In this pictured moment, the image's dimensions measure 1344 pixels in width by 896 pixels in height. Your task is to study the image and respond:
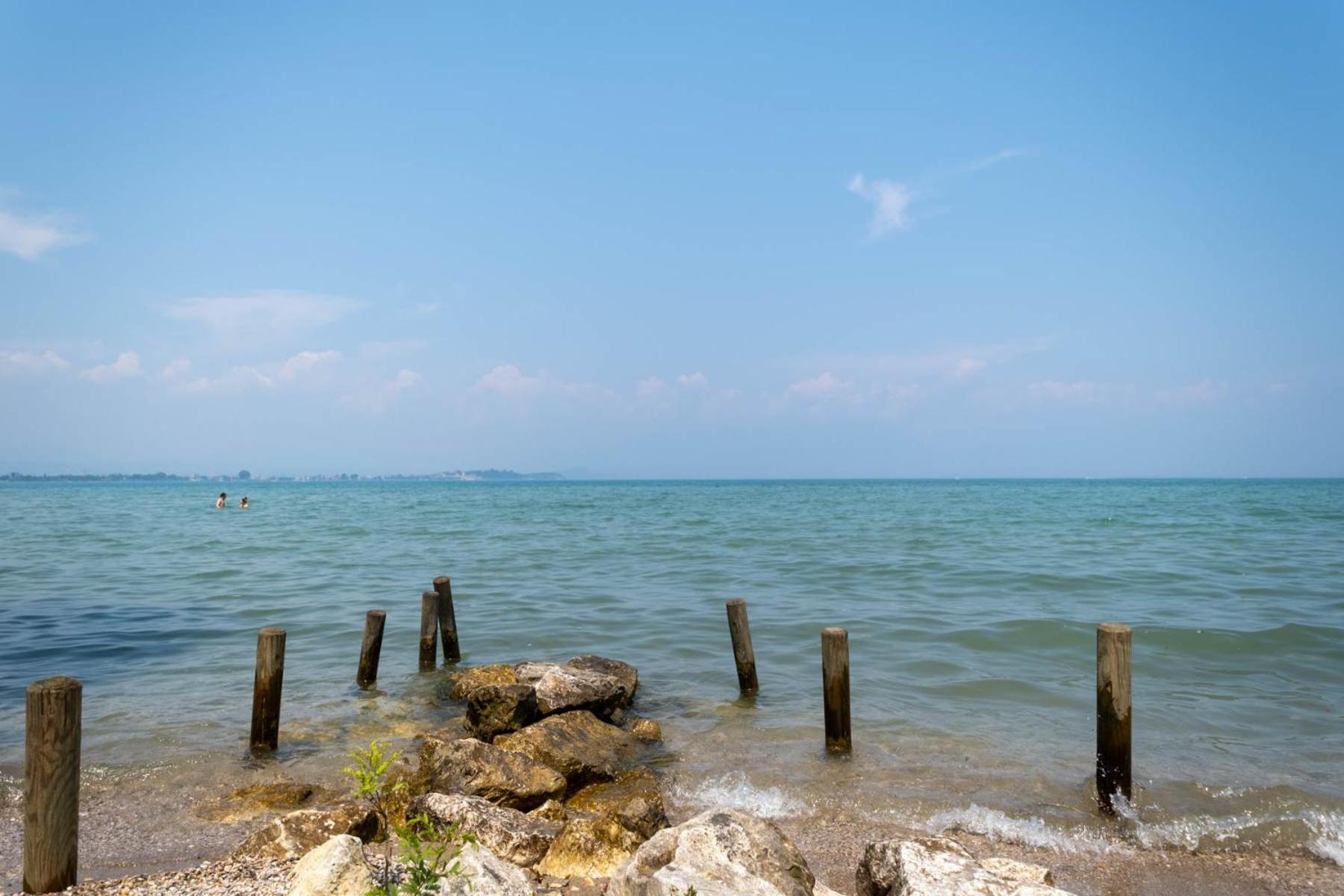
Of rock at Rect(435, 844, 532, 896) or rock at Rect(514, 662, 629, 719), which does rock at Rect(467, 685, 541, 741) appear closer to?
rock at Rect(514, 662, 629, 719)

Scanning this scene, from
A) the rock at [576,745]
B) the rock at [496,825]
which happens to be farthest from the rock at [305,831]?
the rock at [576,745]

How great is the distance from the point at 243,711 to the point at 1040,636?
44.0ft

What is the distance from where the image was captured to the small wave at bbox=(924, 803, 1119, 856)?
764cm

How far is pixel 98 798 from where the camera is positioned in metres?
8.61

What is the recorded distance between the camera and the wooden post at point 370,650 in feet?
42.4

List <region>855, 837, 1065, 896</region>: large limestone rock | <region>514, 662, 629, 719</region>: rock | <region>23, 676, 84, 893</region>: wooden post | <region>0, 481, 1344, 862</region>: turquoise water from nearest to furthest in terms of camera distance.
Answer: <region>855, 837, 1065, 896</region>: large limestone rock < <region>23, 676, 84, 893</region>: wooden post < <region>0, 481, 1344, 862</region>: turquoise water < <region>514, 662, 629, 719</region>: rock

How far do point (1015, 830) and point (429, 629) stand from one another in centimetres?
928

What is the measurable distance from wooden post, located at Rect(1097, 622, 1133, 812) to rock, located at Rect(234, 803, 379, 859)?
21.6ft

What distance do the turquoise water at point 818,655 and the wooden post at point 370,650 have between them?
0.34 m

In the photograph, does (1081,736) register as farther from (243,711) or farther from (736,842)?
(243,711)

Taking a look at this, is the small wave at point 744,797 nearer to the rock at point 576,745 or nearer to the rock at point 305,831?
the rock at point 576,745

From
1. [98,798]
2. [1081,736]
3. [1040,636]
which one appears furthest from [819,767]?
[1040,636]

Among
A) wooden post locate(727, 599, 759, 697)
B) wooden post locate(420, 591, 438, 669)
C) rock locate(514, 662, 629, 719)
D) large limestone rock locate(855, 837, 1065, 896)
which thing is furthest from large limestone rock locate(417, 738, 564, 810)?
wooden post locate(420, 591, 438, 669)

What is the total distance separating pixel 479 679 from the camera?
1217cm
